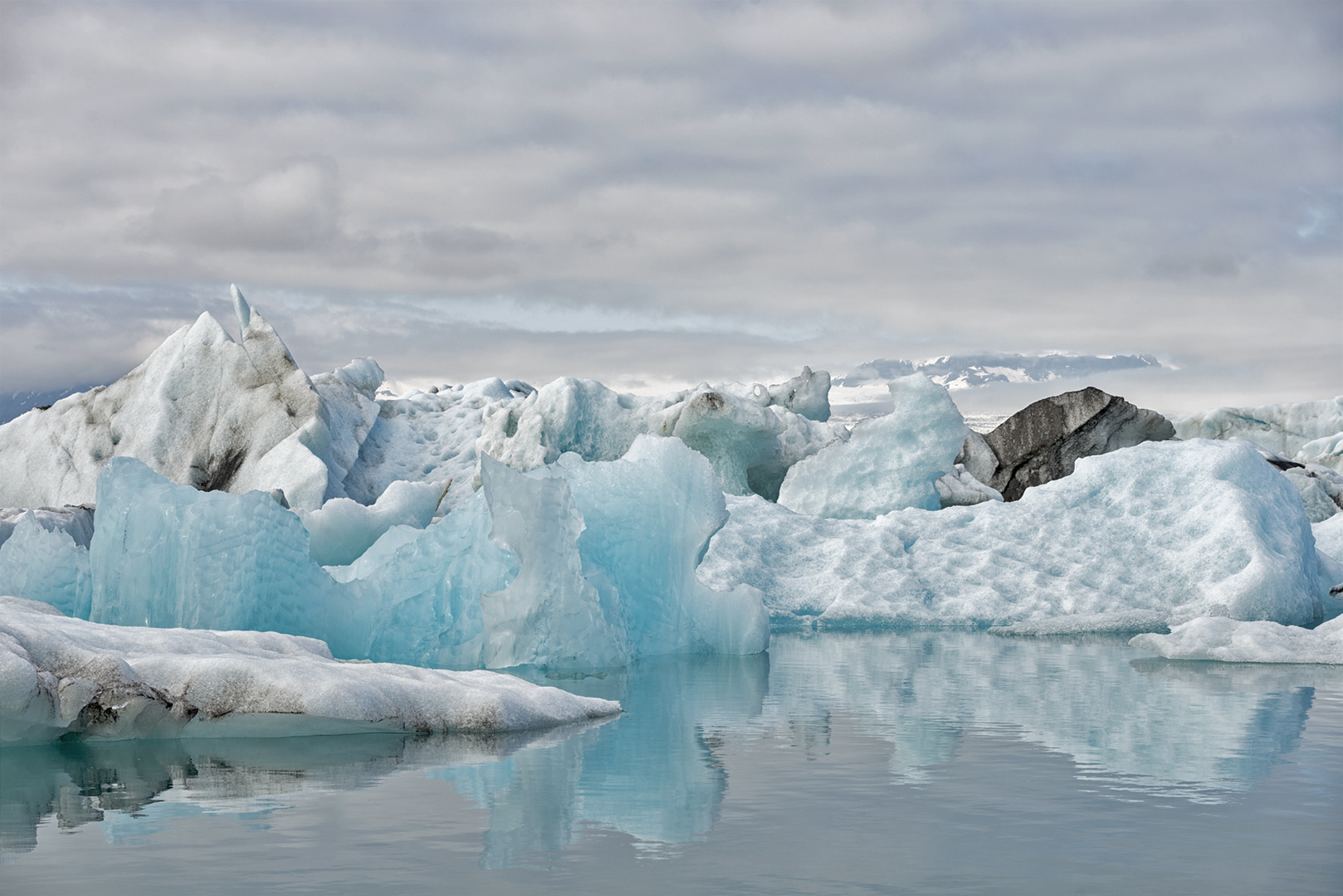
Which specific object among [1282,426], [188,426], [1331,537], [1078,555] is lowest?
[1078,555]

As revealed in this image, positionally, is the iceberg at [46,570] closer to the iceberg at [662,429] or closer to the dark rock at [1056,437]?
the iceberg at [662,429]

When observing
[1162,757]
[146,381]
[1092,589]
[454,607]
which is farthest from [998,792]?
[146,381]

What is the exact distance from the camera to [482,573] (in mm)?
13938

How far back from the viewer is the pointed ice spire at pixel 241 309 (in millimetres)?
30859

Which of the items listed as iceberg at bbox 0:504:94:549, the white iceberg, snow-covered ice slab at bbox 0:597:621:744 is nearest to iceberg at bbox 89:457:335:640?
snow-covered ice slab at bbox 0:597:621:744

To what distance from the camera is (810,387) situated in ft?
111

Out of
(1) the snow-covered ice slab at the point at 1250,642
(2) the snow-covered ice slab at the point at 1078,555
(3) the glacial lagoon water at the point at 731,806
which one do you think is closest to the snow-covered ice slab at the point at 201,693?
(3) the glacial lagoon water at the point at 731,806

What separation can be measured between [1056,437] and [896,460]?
6.32 metres

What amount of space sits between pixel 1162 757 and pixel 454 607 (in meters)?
7.98

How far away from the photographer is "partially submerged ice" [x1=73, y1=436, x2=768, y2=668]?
40.0ft

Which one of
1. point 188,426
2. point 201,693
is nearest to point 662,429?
point 188,426

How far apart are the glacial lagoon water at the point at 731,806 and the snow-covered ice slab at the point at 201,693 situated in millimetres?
170

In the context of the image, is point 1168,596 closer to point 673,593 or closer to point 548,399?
point 673,593

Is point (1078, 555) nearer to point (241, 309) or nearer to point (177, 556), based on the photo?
point (177, 556)
